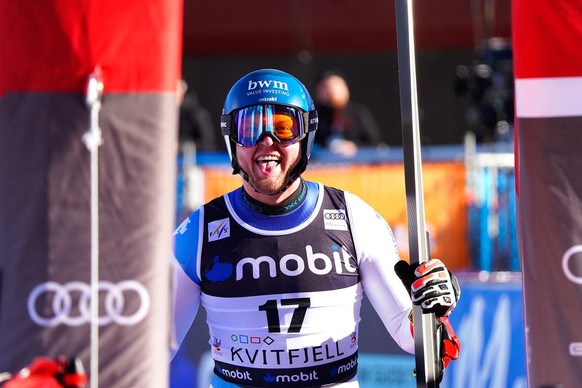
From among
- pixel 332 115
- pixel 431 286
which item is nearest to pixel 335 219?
pixel 431 286

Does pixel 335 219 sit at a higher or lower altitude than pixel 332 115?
lower

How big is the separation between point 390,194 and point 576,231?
16.9 ft

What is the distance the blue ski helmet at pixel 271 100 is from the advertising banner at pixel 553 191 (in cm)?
110

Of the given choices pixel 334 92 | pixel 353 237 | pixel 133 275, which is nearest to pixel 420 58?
Result: pixel 334 92

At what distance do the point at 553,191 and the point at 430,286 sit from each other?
516mm

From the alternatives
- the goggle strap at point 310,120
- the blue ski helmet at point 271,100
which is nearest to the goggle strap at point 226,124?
the blue ski helmet at point 271,100

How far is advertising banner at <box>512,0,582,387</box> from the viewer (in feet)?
11.2

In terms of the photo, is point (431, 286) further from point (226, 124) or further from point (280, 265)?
point (226, 124)

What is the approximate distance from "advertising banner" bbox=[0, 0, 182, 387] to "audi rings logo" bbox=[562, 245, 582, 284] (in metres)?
1.30

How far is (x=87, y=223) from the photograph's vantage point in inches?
125

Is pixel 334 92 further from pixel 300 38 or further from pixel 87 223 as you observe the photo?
pixel 87 223

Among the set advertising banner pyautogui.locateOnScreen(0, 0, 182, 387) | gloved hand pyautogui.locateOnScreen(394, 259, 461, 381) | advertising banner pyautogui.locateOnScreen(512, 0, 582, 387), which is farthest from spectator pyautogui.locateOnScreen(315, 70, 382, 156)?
advertising banner pyautogui.locateOnScreen(0, 0, 182, 387)

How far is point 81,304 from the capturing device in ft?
10.4

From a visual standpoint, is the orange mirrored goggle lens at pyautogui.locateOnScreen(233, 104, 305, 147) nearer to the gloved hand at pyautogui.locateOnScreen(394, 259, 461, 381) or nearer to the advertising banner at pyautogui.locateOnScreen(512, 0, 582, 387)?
the gloved hand at pyautogui.locateOnScreen(394, 259, 461, 381)
